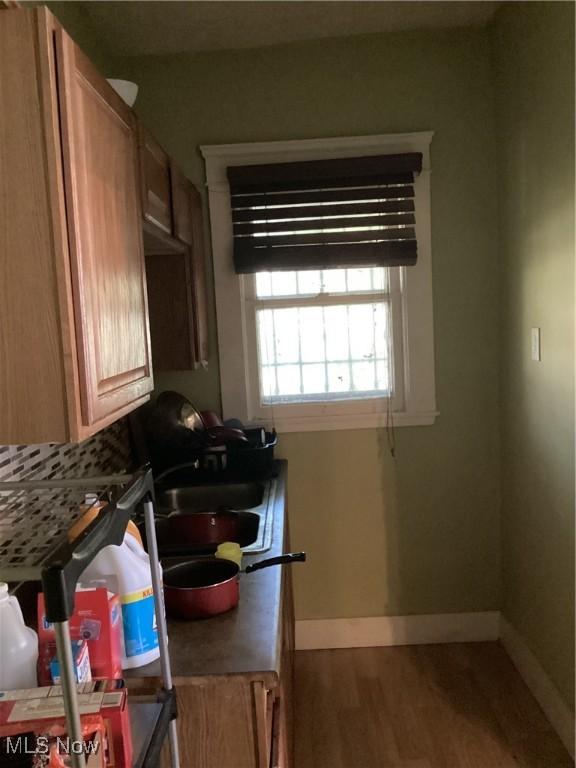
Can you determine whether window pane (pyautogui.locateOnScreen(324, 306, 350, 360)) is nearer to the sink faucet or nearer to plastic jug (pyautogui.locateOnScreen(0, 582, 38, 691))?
the sink faucet

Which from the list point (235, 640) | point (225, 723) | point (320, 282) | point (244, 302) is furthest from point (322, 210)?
point (225, 723)

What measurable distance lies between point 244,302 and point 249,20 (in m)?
1.10

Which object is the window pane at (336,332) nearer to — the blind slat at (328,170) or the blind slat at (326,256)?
the blind slat at (326,256)

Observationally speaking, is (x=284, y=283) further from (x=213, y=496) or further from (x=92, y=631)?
(x=92, y=631)

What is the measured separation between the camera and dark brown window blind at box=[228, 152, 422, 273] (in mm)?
2598

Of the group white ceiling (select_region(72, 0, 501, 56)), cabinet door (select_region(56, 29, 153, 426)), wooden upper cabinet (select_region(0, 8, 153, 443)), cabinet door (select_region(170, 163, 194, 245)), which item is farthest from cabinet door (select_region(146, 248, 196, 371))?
wooden upper cabinet (select_region(0, 8, 153, 443))

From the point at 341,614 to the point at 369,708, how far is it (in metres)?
0.51

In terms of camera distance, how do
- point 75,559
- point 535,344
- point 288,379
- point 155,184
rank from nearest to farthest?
1. point 75,559
2. point 155,184
3. point 535,344
4. point 288,379

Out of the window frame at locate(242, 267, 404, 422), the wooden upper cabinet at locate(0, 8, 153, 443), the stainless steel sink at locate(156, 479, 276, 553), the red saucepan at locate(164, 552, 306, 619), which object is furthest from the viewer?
the window frame at locate(242, 267, 404, 422)

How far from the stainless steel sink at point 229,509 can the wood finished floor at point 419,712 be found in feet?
2.76

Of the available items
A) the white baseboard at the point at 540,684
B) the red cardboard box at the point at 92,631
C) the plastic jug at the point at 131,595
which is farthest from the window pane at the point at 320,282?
the red cardboard box at the point at 92,631

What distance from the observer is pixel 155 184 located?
6.07 ft

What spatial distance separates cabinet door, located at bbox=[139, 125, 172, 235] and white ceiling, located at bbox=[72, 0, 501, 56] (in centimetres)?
72

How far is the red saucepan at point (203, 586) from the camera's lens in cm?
136
